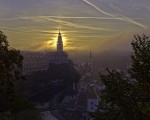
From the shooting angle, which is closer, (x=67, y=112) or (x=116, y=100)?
(x=116, y=100)

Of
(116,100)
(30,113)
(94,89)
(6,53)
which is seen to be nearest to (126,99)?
(116,100)

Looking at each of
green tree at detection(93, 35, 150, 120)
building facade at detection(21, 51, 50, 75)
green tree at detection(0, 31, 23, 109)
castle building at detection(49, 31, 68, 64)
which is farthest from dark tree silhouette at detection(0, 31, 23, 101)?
castle building at detection(49, 31, 68, 64)

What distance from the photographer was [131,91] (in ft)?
30.6

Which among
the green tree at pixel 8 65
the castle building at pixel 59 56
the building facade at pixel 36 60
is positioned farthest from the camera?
the castle building at pixel 59 56

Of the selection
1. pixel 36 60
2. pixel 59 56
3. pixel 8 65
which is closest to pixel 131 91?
pixel 8 65

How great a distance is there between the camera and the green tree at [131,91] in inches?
314

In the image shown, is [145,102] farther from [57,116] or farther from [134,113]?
[57,116]

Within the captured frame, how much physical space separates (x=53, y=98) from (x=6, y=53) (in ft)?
138

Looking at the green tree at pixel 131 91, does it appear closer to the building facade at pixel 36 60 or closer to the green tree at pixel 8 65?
the green tree at pixel 8 65

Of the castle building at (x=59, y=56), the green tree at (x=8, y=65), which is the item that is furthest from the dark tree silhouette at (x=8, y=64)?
the castle building at (x=59, y=56)

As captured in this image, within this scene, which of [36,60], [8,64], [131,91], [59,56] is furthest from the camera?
[36,60]

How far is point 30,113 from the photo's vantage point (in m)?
21.3

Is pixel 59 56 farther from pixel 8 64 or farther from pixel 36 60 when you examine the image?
pixel 8 64

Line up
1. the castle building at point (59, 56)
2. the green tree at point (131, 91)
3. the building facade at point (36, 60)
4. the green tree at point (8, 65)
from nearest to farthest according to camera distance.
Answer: the green tree at point (8, 65) → the green tree at point (131, 91) → the building facade at point (36, 60) → the castle building at point (59, 56)
